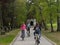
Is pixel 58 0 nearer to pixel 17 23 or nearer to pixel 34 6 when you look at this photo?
pixel 34 6

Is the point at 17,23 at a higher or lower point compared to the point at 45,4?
lower

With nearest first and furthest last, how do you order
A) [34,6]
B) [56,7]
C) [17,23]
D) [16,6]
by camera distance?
1. [56,7]
2. [34,6]
3. [16,6]
4. [17,23]

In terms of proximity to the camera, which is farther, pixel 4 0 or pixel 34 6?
pixel 34 6

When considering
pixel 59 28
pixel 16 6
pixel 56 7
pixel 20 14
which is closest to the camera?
pixel 56 7

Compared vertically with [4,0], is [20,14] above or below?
below

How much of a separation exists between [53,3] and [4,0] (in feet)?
29.3

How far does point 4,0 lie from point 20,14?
125 ft

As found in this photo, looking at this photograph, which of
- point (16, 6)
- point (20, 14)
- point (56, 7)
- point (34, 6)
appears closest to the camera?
point (56, 7)

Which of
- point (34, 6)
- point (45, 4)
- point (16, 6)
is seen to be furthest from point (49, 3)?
point (16, 6)

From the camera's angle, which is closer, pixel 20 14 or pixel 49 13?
pixel 49 13

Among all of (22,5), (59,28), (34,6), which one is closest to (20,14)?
(22,5)

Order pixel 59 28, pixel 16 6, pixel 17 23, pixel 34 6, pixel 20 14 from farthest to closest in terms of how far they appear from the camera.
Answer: pixel 17 23, pixel 20 14, pixel 16 6, pixel 34 6, pixel 59 28

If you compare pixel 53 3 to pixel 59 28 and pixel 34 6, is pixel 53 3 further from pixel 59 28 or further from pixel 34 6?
pixel 34 6

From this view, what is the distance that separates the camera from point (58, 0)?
149ft
